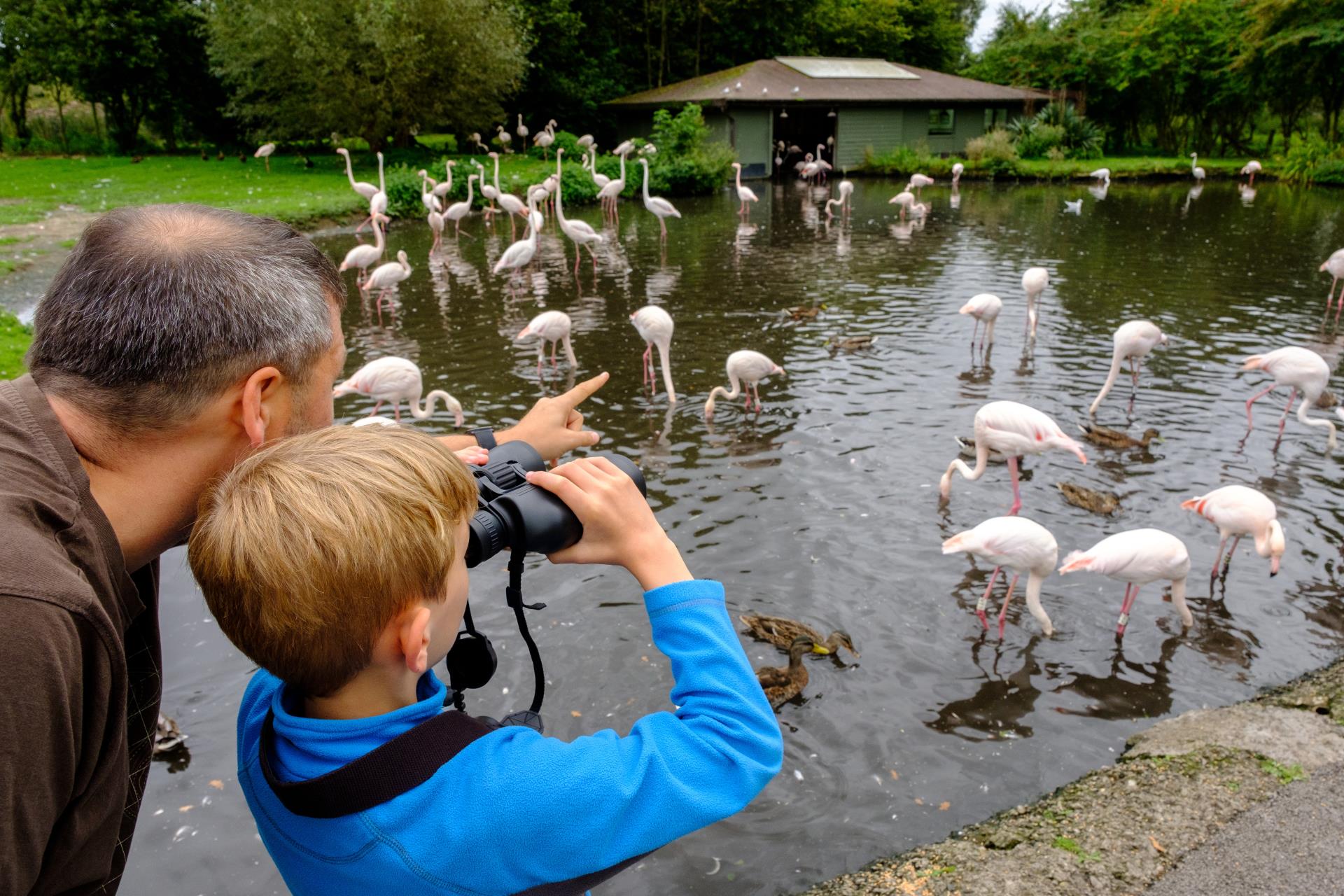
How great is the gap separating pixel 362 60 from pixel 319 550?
28.6 m

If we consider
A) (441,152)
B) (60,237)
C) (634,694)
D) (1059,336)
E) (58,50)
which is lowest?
(634,694)

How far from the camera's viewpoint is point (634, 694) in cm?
434

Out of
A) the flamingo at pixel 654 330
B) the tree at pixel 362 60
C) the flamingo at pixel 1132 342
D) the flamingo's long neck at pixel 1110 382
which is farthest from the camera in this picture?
the tree at pixel 362 60

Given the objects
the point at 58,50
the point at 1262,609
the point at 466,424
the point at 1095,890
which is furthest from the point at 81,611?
the point at 58,50

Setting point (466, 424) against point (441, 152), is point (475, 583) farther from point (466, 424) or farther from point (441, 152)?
point (441, 152)

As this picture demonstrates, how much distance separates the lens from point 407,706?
1.34m

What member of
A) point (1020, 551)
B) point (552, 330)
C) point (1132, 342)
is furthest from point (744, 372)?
point (1020, 551)

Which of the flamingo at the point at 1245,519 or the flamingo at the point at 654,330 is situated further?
the flamingo at the point at 654,330

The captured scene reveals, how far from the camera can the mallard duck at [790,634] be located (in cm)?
457

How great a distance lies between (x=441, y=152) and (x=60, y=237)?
17470 mm

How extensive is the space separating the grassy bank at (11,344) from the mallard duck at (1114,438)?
7.97 metres

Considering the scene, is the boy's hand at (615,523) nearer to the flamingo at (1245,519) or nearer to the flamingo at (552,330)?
the flamingo at (1245,519)

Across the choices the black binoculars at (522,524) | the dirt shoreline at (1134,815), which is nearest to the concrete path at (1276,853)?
the dirt shoreline at (1134,815)

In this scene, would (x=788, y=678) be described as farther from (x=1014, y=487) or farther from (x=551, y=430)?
(x=1014, y=487)
